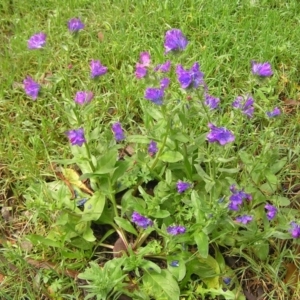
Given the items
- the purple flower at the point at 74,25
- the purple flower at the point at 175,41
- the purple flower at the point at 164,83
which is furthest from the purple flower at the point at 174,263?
the purple flower at the point at 74,25

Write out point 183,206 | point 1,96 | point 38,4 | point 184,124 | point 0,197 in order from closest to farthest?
point 184,124, point 183,206, point 0,197, point 1,96, point 38,4

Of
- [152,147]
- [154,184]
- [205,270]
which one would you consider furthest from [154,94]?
[205,270]

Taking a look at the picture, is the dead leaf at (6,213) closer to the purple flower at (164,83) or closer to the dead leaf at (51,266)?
the dead leaf at (51,266)

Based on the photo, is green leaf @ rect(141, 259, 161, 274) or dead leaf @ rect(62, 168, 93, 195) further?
dead leaf @ rect(62, 168, 93, 195)

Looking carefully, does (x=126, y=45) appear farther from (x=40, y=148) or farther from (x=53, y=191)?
(x=53, y=191)

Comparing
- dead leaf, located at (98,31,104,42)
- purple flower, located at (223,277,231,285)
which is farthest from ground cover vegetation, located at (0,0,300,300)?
dead leaf, located at (98,31,104,42)

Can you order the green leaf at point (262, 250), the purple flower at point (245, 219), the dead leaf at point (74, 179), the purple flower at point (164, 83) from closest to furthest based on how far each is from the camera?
the purple flower at point (164, 83), the purple flower at point (245, 219), the green leaf at point (262, 250), the dead leaf at point (74, 179)

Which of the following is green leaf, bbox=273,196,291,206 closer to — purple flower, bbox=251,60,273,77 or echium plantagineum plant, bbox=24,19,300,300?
echium plantagineum plant, bbox=24,19,300,300

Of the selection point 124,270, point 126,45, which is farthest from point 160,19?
point 124,270
